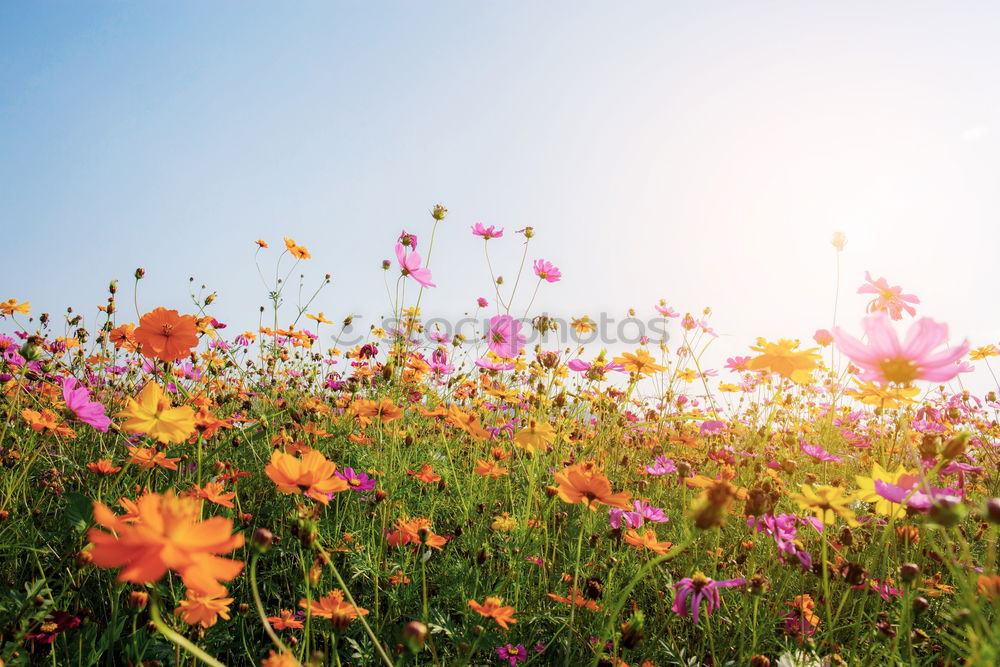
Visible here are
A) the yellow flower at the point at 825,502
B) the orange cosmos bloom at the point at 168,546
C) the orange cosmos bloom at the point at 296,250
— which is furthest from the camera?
the orange cosmos bloom at the point at 296,250

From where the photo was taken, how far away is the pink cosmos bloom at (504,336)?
205cm

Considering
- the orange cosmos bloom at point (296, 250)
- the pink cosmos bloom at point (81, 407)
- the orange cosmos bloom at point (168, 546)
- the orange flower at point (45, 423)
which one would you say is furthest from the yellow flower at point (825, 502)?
the orange cosmos bloom at point (296, 250)

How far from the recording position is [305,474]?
789mm

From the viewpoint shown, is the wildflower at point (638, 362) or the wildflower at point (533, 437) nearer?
the wildflower at point (533, 437)

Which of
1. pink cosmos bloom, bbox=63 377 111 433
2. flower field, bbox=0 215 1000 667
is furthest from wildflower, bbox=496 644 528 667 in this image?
pink cosmos bloom, bbox=63 377 111 433

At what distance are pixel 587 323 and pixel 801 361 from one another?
3.80ft

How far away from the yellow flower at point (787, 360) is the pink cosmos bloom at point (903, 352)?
0.28 metres

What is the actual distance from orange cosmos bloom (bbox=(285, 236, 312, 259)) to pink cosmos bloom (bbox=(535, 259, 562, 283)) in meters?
1.31

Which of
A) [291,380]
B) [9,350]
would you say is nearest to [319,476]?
[9,350]

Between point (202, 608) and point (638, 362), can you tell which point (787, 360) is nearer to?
point (638, 362)

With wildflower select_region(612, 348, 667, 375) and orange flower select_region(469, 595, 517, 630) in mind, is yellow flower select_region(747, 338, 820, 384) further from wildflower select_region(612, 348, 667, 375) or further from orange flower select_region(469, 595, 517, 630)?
orange flower select_region(469, 595, 517, 630)

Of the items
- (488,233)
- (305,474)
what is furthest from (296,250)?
(305,474)

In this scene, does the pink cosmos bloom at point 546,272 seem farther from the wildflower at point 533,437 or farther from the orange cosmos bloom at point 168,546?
the orange cosmos bloom at point 168,546

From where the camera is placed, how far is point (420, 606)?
1.27 meters
